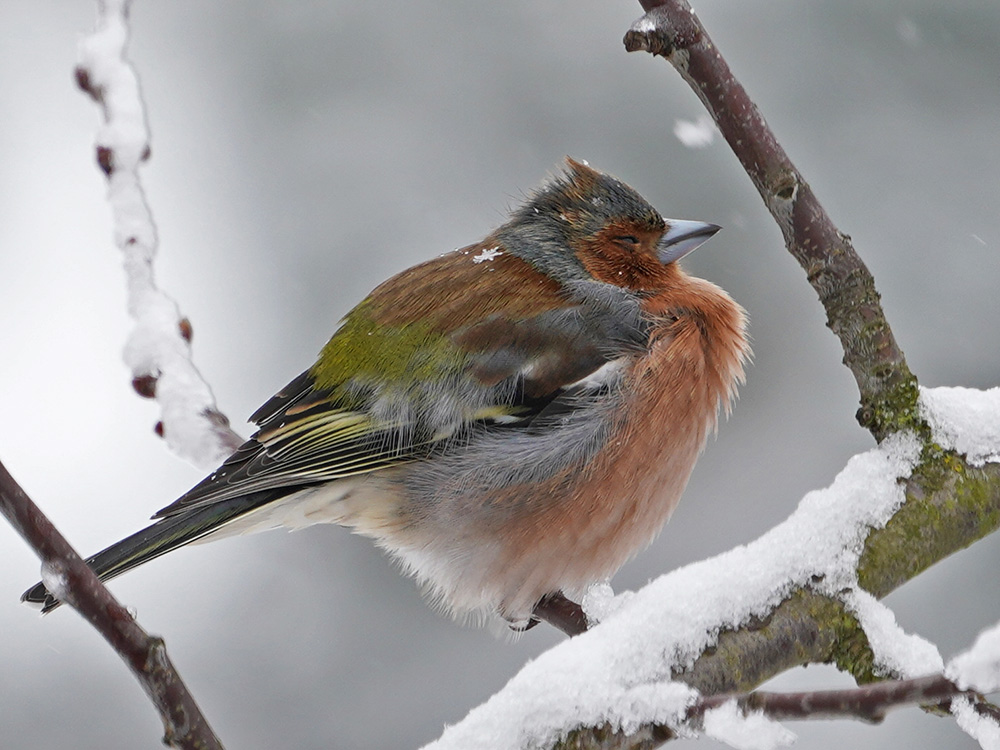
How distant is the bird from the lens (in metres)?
3.55

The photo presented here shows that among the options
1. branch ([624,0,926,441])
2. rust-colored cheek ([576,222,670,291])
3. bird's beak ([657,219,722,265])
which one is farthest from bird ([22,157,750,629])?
branch ([624,0,926,441])

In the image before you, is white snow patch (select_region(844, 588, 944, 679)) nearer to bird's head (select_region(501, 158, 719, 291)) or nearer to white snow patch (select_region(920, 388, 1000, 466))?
white snow patch (select_region(920, 388, 1000, 466))

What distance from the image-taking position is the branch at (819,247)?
9.12 feet

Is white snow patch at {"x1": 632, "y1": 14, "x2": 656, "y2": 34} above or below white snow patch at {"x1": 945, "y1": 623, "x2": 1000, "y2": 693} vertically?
above

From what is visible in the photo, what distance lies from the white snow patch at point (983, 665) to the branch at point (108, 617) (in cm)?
124

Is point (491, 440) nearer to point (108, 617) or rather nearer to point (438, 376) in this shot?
point (438, 376)

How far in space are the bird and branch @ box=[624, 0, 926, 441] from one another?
827mm

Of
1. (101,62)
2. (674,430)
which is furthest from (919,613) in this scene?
(101,62)

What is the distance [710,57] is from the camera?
2742 mm

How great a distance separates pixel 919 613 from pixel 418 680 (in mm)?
2940

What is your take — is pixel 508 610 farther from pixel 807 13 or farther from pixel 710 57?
pixel 807 13

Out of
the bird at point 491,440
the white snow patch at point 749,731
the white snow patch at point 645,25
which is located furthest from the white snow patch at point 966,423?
the white snow patch at point 749,731

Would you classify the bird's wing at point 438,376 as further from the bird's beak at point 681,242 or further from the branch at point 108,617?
the branch at point 108,617

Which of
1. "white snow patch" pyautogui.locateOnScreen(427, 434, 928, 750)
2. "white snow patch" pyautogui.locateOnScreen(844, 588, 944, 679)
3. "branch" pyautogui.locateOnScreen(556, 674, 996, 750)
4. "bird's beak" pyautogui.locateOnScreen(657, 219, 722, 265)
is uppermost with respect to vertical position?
"bird's beak" pyautogui.locateOnScreen(657, 219, 722, 265)
